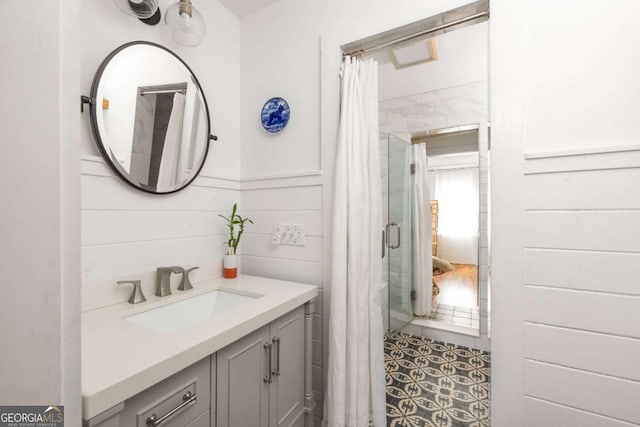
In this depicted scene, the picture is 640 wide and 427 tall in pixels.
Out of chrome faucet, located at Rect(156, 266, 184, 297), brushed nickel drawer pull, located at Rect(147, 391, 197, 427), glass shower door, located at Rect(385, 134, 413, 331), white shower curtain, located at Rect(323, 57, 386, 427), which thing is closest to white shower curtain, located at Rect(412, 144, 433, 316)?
glass shower door, located at Rect(385, 134, 413, 331)

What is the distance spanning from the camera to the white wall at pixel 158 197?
3.73 ft

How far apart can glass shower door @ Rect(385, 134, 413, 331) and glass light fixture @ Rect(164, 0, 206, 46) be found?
1.78 meters

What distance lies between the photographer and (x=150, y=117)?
4.32ft

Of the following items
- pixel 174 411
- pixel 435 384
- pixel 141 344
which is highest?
pixel 141 344

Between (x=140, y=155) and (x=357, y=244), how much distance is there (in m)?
1.14

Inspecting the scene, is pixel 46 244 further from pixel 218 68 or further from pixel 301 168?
pixel 218 68

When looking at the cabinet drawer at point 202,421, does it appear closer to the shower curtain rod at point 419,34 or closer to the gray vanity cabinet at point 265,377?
the gray vanity cabinet at point 265,377

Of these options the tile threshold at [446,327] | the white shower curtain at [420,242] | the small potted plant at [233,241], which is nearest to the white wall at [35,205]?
the small potted plant at [233,241]

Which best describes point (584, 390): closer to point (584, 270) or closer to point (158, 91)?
point (584, 270)

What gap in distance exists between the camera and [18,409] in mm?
411

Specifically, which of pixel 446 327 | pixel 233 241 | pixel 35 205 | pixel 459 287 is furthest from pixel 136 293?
pixel 459 287

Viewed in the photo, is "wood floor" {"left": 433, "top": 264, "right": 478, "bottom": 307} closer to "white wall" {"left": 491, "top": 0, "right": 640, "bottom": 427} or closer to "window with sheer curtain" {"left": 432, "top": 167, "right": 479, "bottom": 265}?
"window with sheer curtain" {"left": 432, "top": 167, "right": 479, "bottom": 265}

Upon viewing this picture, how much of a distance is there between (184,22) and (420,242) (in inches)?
106
